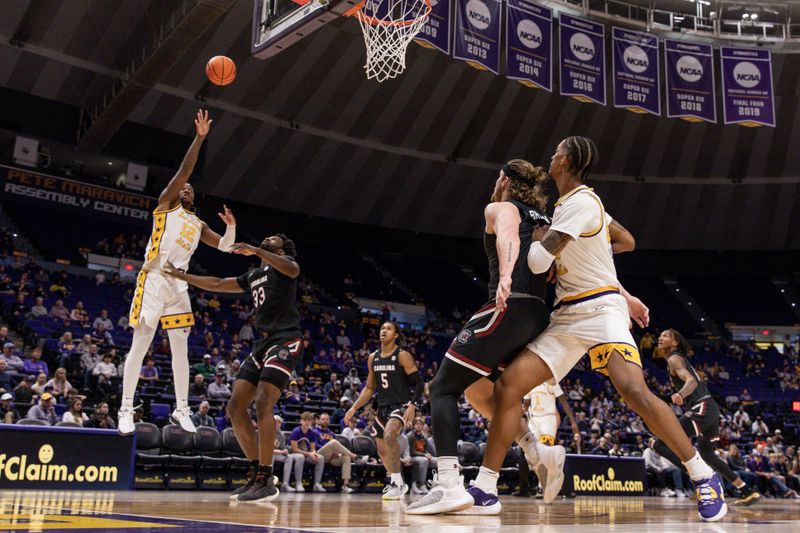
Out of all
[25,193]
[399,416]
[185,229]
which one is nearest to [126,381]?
[185,229]

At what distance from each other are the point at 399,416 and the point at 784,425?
72.1 feet

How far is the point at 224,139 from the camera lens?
1110 inches

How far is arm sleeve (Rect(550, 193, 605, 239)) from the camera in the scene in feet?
15.0

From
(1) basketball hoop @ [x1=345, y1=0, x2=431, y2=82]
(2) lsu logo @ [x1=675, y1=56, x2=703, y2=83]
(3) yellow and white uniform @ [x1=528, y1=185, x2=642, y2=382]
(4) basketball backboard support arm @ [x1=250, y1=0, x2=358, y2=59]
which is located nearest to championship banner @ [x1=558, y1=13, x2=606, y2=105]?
(2) lsu logo @ [x1=675, y1=56, x2=703, y2=83]

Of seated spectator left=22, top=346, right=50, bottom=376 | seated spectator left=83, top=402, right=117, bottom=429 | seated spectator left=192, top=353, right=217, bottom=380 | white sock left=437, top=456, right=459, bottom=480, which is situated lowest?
white sock left=437, top=456, right=459, bottom=480

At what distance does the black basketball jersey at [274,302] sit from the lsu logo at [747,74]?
1716 centimetres

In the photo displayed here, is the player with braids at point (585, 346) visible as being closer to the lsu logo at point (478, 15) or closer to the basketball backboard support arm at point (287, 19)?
the basketball backboard support arm at point (287, 19)

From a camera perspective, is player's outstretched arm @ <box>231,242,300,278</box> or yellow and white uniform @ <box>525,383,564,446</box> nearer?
player's outstretched arm @ <box>231,242,300,278</box>

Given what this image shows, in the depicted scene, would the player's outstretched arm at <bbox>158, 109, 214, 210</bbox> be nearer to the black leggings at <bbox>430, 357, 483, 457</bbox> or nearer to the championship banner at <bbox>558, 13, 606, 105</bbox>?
the black leggings at <bbox>430, 357, 483, 457</bbox>

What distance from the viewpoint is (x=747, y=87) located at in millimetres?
20094

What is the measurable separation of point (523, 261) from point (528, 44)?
14.8m

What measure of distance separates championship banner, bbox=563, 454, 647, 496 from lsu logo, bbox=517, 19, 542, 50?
9762mm

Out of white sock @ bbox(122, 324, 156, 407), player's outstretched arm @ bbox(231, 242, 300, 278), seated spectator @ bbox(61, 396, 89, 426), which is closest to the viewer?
A: player's outstretched arm @ bbox(231, 242, 300, 278)

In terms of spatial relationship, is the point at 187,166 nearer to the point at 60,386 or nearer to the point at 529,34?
the point at 60,386
